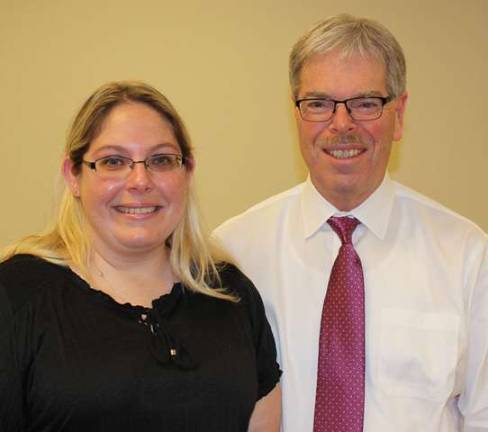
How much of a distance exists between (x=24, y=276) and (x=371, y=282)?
2.86 ft

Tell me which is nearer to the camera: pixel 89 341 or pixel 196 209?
pixel 89 341

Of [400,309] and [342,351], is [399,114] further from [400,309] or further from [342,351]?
[342,351]

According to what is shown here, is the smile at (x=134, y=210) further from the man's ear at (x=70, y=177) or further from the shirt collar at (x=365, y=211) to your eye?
the shirt collar at (x=365, y=211)

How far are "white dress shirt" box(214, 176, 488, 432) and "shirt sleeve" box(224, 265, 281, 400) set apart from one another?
10 cm

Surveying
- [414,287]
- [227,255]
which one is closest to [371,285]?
[414,287]

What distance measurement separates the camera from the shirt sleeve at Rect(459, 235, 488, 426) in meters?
1.74

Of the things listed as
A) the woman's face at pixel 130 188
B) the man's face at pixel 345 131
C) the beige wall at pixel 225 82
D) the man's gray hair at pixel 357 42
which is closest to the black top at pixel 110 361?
the woman's face at pixel 130 188

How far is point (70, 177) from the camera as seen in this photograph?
159cm

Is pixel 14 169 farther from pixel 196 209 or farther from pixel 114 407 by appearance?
pixel 114 407

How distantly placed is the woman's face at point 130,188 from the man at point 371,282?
16.5 inches

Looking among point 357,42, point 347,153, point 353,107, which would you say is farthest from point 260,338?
point 357,42

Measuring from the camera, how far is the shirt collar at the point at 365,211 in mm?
1807

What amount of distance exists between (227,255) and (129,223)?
352 millimetres

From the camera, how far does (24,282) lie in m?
1.44
